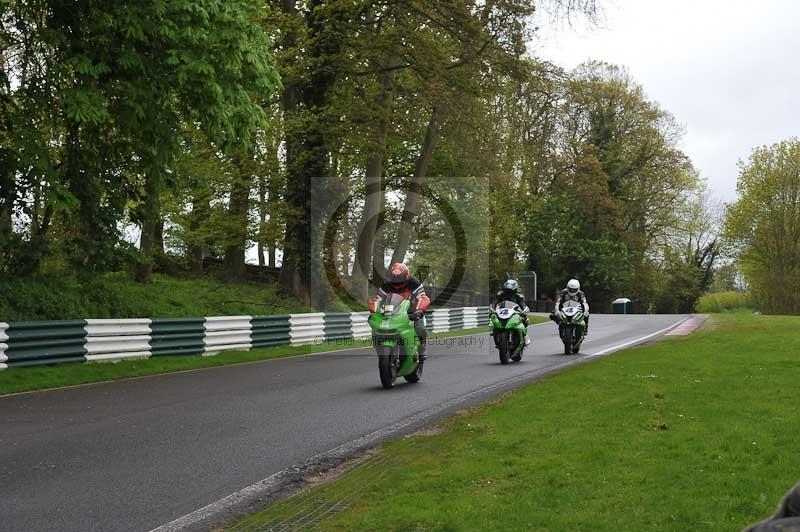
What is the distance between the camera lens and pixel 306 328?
2298cm

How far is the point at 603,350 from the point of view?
2122 centimetres

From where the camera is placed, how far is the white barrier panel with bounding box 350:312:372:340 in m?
25.5

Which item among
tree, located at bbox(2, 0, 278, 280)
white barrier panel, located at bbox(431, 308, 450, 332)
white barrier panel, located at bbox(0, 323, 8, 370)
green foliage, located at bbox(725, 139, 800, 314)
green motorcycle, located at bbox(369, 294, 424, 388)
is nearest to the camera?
green motorcycle, located at bbox(369, 294, 424, 388)

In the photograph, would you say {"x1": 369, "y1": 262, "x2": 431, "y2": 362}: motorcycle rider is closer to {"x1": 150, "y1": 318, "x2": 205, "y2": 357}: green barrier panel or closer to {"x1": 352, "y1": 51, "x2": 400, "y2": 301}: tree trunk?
{"x1": 150, "y1": 318, "x2": 205, "y2": 357}: green barrier panel

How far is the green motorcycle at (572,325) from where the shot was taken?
64.2ft

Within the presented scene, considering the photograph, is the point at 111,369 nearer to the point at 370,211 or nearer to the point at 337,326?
the point at 337,326

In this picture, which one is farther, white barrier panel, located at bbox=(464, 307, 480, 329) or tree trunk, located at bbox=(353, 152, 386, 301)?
white barrier panel, located at bbox=(464, 307, 480, 329)

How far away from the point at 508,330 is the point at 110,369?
25.2 ft

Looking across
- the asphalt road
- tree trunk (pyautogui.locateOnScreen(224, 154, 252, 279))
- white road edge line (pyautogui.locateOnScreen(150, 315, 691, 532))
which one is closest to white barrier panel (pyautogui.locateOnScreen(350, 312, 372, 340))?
tree trunk (pyautogui.locateOnScreen(224, 154, 252, 279))

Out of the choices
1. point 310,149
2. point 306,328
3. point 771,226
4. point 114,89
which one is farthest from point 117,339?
point 771,226

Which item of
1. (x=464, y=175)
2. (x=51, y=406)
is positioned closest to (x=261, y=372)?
(x=51, y=406)

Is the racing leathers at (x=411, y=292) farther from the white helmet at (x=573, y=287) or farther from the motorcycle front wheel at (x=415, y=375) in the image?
the white helmet at (x=573, y=287)

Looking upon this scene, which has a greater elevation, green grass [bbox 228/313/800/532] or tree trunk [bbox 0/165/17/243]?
tree trunk [bbox 0/165/17/243]

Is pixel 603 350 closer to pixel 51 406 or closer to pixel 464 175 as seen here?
pixel 51 406
